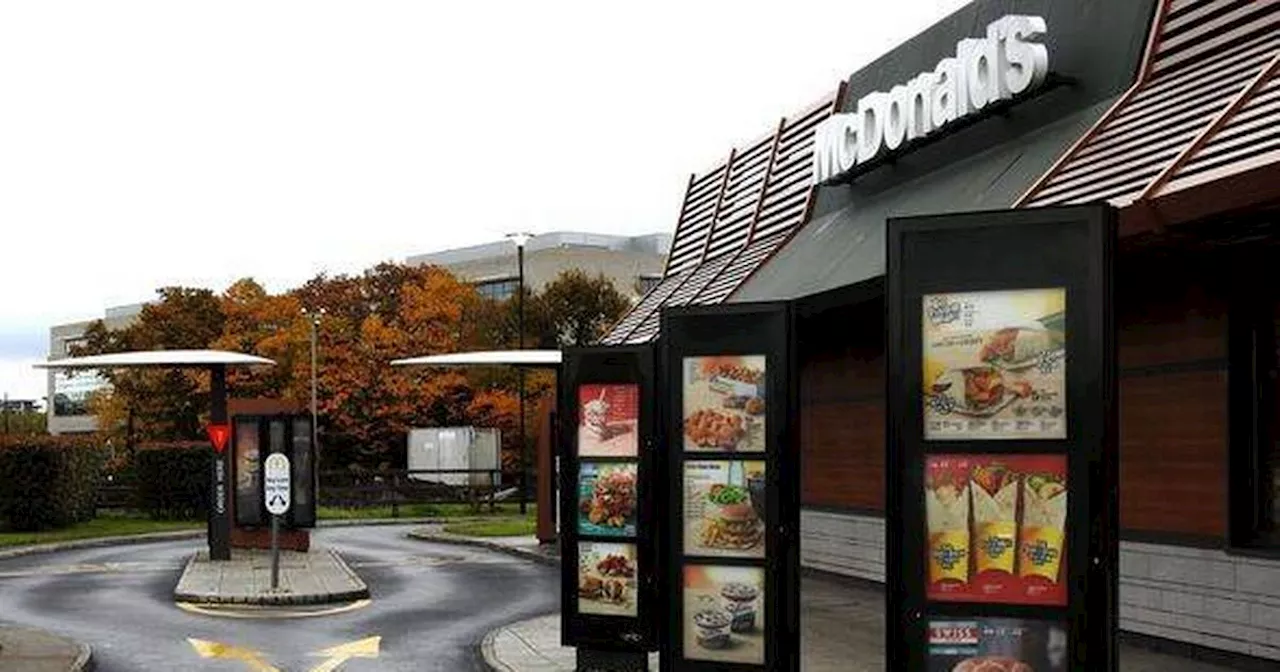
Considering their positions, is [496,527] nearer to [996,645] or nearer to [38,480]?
[38,480]

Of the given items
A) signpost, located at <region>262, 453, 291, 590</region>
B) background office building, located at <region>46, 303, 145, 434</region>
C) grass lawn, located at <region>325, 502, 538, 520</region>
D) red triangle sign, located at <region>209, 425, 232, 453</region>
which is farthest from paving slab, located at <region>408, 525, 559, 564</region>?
background office building, located at <region>46, 303, 145, 434</region>

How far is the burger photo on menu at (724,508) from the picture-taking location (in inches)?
366

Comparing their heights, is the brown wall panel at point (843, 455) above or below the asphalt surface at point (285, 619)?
above

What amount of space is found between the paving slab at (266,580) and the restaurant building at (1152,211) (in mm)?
7442

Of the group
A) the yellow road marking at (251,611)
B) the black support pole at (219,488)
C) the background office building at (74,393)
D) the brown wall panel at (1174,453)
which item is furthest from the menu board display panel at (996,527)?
the background office building at (74,393)

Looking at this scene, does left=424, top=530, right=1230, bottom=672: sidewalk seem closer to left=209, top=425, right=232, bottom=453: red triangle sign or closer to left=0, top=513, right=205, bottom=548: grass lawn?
left=209, top=425, right=232, bottom=453: red triangle sign

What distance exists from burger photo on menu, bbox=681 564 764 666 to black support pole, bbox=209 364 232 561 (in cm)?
1608

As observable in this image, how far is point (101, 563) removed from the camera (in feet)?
82.7

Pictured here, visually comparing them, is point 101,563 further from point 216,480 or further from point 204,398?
point 204,398

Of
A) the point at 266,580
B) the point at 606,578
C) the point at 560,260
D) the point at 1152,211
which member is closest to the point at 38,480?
the point at 266,580

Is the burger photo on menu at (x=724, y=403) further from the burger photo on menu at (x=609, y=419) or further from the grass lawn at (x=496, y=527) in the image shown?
the grass lawn at (x=496, y=527)

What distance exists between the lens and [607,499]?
37.5 ft

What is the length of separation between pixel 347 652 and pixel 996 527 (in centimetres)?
980

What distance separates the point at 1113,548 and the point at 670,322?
4250 mm
